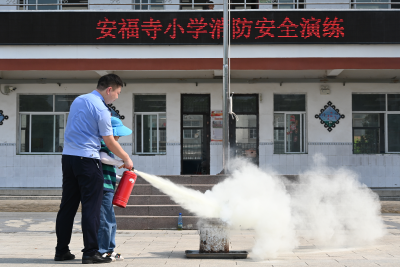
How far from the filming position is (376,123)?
50.6 ft

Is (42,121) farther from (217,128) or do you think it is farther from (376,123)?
(376,123)

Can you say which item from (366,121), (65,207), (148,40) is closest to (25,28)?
(148,40)

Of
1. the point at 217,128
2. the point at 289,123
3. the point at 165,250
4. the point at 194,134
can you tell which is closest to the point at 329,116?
the point at 289,123

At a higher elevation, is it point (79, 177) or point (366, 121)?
point (366, 121)

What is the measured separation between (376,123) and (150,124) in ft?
25.4

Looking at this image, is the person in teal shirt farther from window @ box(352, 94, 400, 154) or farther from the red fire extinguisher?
window @ box(352, 94, 400, 154)

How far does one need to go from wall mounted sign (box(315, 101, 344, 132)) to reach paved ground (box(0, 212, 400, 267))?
573 cm

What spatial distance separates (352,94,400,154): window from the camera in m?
15.4

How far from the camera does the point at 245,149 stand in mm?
15453

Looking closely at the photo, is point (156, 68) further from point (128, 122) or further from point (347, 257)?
point (347, 257)

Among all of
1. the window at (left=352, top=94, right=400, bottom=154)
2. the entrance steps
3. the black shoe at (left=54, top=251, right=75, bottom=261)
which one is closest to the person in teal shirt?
the black shoe at (left=54, top=251, right=75, bottom=261)

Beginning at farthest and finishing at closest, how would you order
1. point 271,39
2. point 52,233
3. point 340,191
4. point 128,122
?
1. point 128,122
2. point 271,39
3. point 52,233
4. point 340,191

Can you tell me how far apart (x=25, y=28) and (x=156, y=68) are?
4157 mm

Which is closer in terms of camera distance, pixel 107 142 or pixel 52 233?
pixel 107 142
